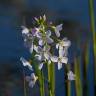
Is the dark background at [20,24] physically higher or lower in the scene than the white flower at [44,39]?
lower

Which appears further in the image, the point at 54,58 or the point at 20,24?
the point at 20,24

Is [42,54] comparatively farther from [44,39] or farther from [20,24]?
[20,24]

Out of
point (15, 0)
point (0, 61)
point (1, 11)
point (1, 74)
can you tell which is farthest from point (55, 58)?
point (15, 0)

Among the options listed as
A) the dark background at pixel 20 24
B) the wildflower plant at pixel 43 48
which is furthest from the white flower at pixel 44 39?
the dark background at pixel 20 24

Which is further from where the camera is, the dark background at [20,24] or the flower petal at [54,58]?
the dark background at [20,24]

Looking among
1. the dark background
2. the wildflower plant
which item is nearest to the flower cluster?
the wildflower plant

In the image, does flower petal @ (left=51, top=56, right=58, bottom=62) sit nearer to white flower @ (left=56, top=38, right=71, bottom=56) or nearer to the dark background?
white flower @ (left=56, top=38, right=71, bottom=56)

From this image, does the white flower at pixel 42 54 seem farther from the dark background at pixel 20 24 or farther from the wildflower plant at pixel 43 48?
the dark background at pixel 20 24

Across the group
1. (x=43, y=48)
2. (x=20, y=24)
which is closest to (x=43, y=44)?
(x=43, y=48)

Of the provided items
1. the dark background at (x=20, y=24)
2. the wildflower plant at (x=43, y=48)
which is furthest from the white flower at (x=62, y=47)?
the dark background at (x=20, y=24)

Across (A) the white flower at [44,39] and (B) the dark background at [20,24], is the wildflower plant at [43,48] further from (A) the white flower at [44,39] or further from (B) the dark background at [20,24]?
(B) the dark background at [20,24]

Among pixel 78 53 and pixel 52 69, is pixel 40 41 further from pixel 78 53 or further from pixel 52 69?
pixel 78 53
